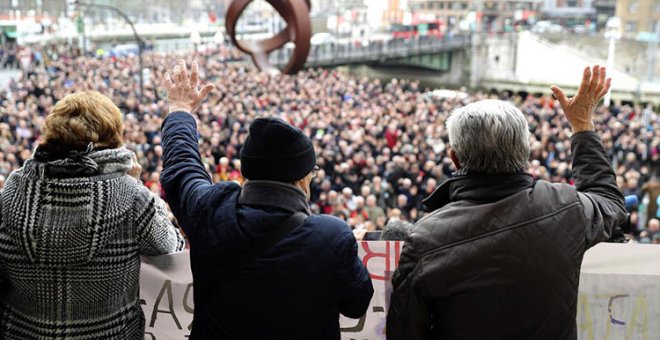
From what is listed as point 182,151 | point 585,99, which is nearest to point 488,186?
point 585,99

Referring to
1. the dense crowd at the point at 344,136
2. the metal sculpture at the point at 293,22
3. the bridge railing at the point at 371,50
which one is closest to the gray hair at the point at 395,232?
the dense crowd at the point at 344,136

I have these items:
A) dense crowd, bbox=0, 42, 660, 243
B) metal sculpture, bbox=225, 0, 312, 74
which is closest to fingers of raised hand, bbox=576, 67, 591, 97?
dense crowd, bbox=0, 42, 660, 243

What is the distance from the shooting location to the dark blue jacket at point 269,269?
1.81 metres

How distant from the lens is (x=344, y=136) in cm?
1464

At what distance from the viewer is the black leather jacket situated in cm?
174

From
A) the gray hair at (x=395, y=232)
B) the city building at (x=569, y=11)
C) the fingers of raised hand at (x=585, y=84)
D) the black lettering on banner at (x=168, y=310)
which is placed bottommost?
the black lettering on banner at (x=168, y=310)

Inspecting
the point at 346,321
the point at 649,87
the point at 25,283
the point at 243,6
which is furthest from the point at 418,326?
the point at 649,87

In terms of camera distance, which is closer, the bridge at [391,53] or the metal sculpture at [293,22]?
the metal sculpture at [293,22]

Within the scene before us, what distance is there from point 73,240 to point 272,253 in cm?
52

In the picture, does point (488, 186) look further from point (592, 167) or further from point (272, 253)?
point (272, 253)

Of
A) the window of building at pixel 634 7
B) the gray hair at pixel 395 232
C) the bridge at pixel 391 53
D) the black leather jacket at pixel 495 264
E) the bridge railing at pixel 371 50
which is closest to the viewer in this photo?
the black leather jacket at pixel 495 264

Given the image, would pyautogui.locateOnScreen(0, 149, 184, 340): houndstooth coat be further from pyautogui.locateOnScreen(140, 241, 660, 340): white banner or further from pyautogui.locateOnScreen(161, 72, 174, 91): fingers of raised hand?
pyautogui.locateOnScreen(140, 241, 660, 340): white banner

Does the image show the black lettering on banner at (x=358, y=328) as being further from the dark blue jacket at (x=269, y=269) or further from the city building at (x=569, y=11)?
the city building at (x=569, y=11)

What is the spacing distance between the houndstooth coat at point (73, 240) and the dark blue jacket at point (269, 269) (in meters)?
0.19
